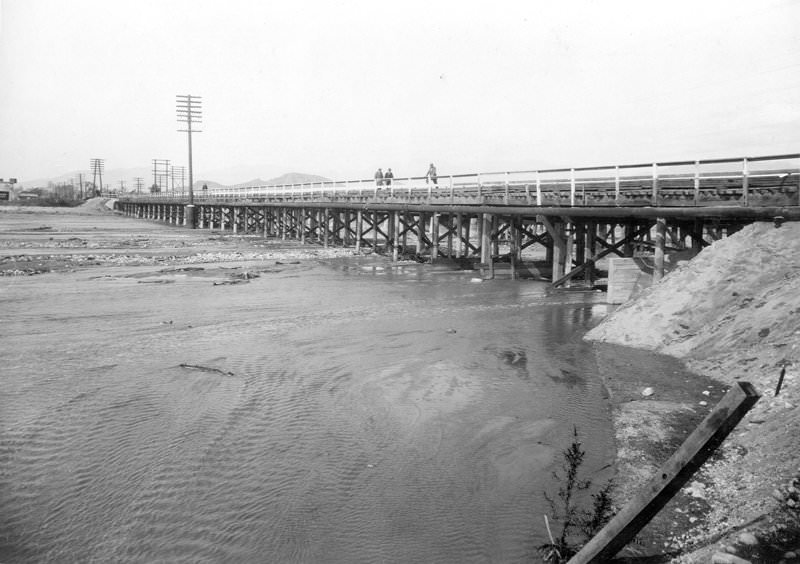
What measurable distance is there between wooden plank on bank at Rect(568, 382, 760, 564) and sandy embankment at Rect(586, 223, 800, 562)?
756mm

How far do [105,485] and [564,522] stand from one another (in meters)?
3.98

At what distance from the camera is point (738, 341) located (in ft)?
28.2

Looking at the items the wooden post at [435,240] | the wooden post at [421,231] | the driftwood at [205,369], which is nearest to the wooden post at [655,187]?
the driftwood at [205,369]

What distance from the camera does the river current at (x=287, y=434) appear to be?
15.6 feet

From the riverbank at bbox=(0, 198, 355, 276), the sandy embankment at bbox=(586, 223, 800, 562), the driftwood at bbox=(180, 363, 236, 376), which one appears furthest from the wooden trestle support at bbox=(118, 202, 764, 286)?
the driftwood at bbox=(180, 363, 236, 376)

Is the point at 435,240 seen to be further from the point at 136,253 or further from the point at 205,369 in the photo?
the point at 205,369

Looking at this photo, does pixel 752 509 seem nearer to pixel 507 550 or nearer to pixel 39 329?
pixel 507 550

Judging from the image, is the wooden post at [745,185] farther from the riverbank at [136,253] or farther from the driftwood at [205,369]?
the riverbank at [136,253]

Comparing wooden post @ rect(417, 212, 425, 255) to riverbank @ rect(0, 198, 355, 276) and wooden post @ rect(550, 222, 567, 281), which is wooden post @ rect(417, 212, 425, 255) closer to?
riverbank @ rect(0, 198, 355, 276)

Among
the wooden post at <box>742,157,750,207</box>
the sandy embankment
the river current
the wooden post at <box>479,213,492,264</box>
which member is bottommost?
the river current

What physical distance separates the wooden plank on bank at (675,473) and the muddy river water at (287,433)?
3.26 ft

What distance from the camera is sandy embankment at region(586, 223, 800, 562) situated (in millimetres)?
4715

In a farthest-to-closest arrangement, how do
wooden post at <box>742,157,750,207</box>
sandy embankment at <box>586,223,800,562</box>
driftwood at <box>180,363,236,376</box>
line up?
wooden post at <box>742,157,750,207</box>, driftwood at <box>180,363,236,376</box>, sandy embankment at <box>586,223,800,562</box>

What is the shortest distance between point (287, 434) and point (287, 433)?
0.03 m
